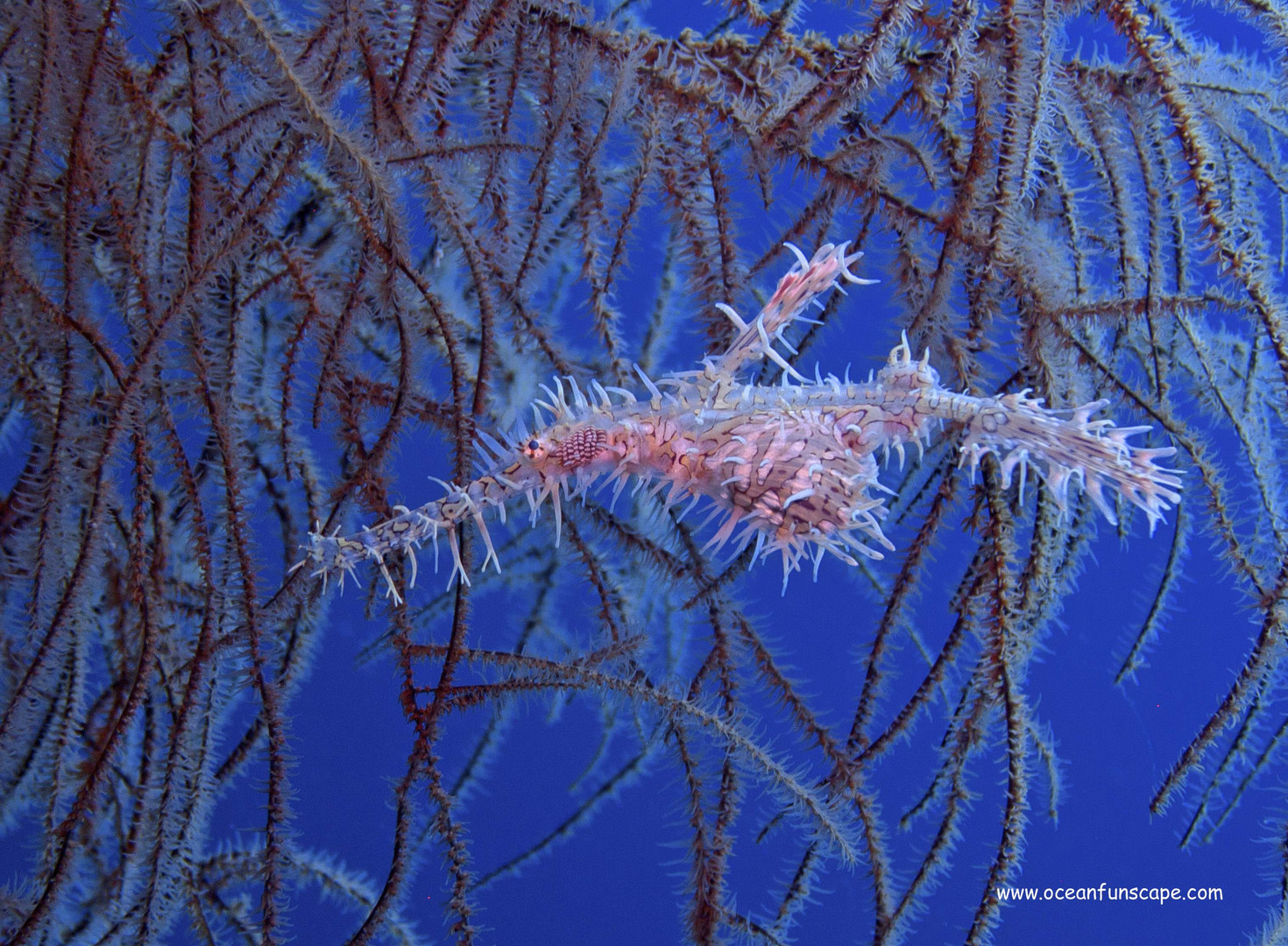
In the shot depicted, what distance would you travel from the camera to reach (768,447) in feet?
4.57

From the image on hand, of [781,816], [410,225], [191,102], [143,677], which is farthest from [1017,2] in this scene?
[143,677]

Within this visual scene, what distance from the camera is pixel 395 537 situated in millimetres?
1408

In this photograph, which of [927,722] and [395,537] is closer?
[395,537]

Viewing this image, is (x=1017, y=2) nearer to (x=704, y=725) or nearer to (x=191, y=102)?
(x=704, y=725)

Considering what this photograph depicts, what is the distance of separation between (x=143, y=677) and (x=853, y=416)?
146 centimetres

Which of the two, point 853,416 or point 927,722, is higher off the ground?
point 927,722

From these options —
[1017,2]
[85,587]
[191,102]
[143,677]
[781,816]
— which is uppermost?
[191,102]

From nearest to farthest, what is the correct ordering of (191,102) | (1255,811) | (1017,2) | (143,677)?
1. (143,677)
2. (1017,2)
3. (191,102)
4. (1255,811)

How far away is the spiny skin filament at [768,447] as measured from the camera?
1379 mm

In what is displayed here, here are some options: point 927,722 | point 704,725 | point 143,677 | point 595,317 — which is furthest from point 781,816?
point 927,722

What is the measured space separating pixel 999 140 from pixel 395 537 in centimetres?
148

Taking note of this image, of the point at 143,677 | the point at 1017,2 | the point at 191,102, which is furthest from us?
the point at 191,102

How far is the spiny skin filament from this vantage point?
1379 mm

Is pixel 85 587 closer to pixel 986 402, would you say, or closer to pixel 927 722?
pixel 986 402
